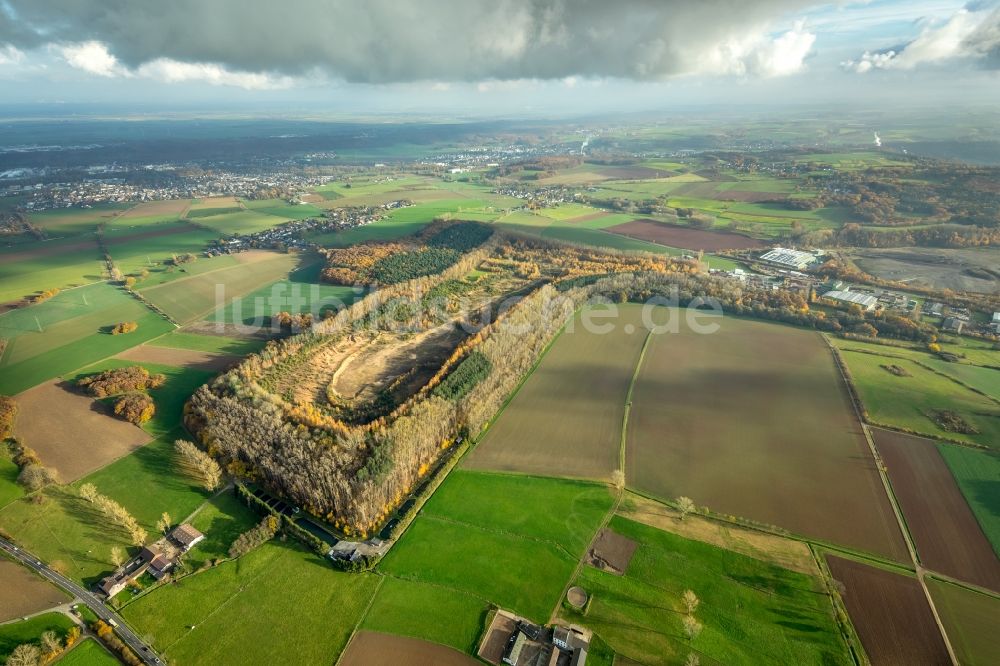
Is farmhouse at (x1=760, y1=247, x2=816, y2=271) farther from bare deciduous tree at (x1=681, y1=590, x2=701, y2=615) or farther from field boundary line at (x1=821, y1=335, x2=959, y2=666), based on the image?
bare deciduous tree at (x1=681, y1=590, x2=701, y2=615)

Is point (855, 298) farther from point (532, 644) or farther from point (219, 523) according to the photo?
point (219, 523)

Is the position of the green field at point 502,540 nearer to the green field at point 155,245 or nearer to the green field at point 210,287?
the green field at point 210,287

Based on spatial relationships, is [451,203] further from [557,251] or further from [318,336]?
[318,336]

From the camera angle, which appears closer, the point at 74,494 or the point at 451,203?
the point at 74,494

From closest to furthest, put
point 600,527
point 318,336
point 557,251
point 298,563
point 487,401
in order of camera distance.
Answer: point 298,563
point 600,527
point 487,401
point 318,336
point 557,251

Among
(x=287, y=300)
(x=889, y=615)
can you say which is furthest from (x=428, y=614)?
(x=287, y=300)

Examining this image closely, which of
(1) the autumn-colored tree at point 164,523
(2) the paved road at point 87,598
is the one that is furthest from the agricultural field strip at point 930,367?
(2) the paved road at point 87,598

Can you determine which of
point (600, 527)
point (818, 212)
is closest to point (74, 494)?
point (600, 527)
